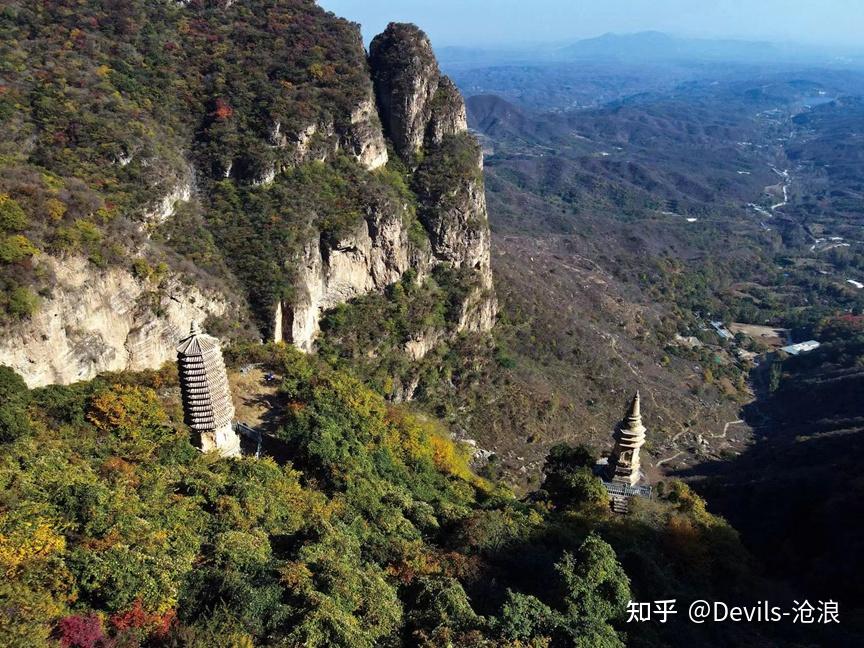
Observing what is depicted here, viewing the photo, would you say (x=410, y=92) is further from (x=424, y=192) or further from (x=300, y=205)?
(x=300, y=205)

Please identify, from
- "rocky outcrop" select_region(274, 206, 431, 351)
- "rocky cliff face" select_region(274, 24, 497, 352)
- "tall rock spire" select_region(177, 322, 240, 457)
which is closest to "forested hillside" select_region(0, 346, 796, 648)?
"tall rock spire" select_region(177, 322, 240, 457)

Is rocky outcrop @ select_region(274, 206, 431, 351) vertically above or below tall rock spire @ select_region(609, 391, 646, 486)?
above

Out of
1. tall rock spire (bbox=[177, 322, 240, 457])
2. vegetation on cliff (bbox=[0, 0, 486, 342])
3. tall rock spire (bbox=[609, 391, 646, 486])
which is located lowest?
tall rock spire (bbox=[609, 391, 646, 486])

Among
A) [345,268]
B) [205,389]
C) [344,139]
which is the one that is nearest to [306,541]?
[205,389]

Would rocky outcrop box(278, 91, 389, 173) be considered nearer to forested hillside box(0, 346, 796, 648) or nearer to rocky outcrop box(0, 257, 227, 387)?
rocky outcrop box(0, 257, 227, 387)

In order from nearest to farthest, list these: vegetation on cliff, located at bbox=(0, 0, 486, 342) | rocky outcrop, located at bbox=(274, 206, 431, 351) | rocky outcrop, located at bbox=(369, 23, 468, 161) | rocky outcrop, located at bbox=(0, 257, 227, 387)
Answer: rocky outcrop, located at bbox=(0, 257, 227, 387) → vegetation on cliff, located at bbox=(0, 0, 486, 342) → rocky outcrop, located at bbox=(274, 206, 431, 351) → rocky outcrop, located at bbox=(369, 23, 468, 161)

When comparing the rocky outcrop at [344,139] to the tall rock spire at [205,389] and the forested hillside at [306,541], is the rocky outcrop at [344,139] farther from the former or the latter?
the tall rock spire at [205,389]

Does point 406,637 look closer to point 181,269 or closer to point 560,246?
point 181,269
